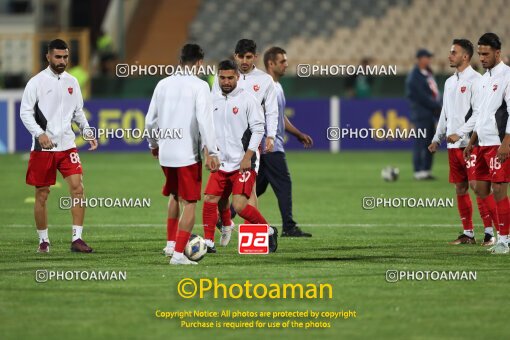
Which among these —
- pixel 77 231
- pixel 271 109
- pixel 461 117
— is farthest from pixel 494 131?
pixel 77 231

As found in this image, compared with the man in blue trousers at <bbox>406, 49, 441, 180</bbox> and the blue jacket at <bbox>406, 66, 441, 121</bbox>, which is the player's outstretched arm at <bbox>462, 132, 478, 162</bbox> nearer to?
the man in blue trousers at <bbox>406, 49, 441, 180</bbox>

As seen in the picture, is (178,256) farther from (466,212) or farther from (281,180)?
(466,212)

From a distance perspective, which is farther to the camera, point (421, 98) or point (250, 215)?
point (421, 98)

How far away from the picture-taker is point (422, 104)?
23.7 metres

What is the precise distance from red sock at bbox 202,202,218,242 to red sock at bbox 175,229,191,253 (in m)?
1.04

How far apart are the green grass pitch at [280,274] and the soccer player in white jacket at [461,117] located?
0.39 metres

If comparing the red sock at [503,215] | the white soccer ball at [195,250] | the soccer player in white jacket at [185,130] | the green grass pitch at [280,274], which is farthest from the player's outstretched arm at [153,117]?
the red sock at [503,215]

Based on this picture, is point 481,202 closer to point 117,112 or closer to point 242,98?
point 242,98

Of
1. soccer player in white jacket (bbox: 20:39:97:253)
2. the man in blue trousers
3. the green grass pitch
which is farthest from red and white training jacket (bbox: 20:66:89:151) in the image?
the man in blue trousers

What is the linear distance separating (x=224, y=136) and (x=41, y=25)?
30826 mm

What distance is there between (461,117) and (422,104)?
9.80 m

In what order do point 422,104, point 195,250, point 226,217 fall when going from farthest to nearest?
point 422,104, point 226,217, point 195,250

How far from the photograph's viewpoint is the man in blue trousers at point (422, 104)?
923 inches

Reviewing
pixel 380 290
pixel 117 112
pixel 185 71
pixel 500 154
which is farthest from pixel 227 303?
pixel 117 112
